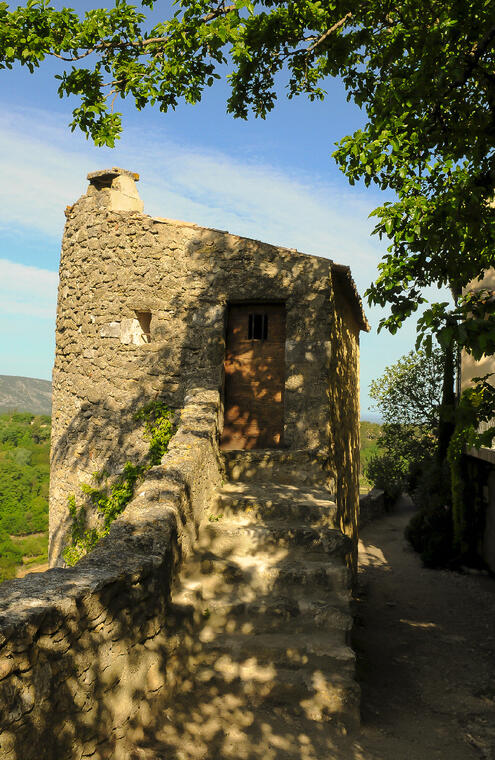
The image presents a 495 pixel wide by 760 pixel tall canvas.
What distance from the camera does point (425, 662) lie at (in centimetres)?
686

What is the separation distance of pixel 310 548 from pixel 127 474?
285 cm

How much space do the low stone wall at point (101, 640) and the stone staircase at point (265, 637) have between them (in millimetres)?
234

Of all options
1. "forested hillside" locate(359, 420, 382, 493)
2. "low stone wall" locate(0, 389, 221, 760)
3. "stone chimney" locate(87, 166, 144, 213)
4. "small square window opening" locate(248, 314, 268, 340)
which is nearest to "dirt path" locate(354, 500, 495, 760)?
"low stone wall" locate(0, 389, 221, 760)

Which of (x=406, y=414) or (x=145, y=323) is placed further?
(x=406, y=414)

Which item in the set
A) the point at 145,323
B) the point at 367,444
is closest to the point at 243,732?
the point at 145,323

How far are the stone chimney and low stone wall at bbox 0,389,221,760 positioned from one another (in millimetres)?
4718

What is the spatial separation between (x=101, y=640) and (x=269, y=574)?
2.07 m

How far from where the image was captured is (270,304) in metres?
7.80

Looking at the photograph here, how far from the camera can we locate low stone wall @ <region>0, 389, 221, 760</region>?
9.44ft

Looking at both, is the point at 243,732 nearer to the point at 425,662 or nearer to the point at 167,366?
the point at 425,662

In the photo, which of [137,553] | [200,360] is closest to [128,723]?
[137,553]

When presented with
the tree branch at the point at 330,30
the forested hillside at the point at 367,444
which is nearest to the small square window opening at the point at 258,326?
the tree branch at the point at 330,30

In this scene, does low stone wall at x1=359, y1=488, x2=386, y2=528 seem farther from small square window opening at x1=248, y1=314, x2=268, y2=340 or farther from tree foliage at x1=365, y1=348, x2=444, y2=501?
small square window opening at x1=248, y1=314, x2=268, y2=340

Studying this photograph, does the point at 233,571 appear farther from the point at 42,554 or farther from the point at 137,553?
the point at 42,554
